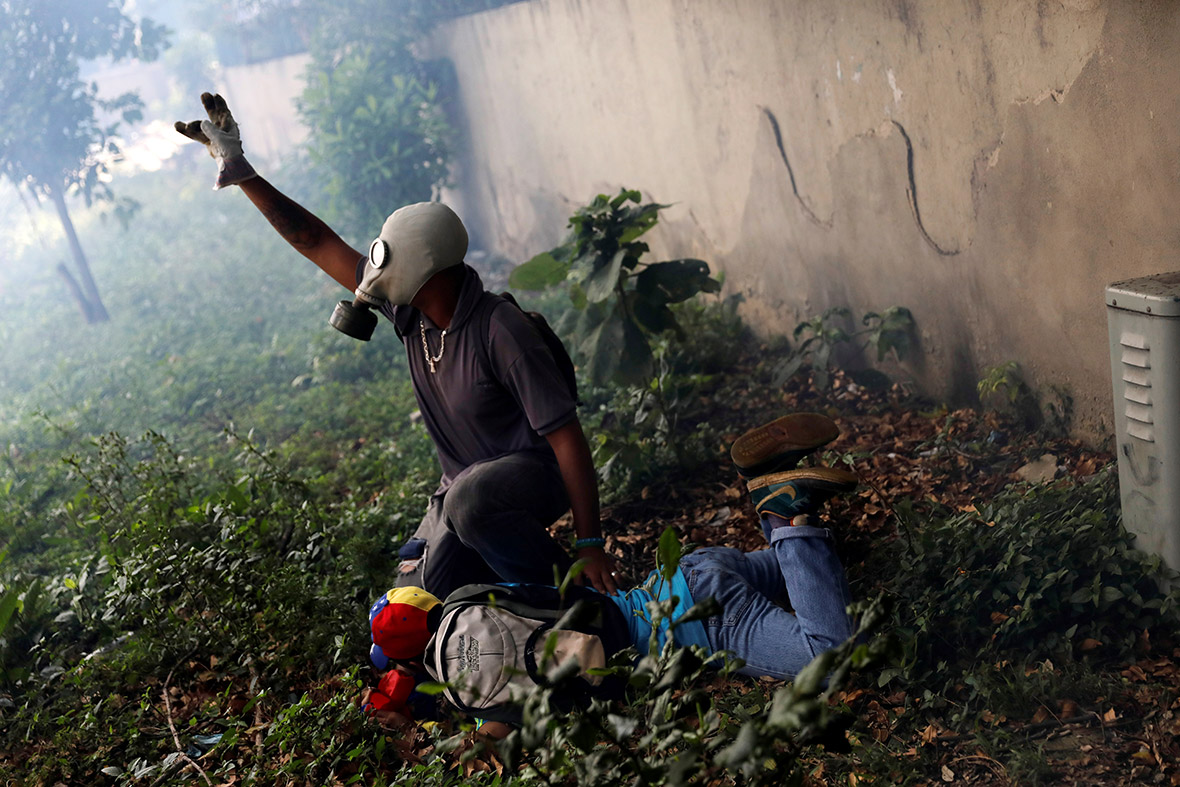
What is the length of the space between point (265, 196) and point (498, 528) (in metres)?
1.43

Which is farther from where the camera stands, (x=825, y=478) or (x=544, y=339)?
(x=544, y=339)

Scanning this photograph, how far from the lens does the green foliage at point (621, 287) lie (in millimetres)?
4230

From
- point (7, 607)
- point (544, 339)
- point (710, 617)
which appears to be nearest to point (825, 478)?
point (710, 617)

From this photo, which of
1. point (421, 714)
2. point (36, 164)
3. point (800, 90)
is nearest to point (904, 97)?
point (800, 90)

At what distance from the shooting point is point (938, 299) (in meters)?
3.88

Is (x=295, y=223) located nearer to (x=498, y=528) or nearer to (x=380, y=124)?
(x=498, y=528)

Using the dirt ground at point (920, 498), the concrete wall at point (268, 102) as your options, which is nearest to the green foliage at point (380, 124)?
the concrete wall at point (268, 102)

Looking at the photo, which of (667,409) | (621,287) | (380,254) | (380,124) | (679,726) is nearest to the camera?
(679,726)

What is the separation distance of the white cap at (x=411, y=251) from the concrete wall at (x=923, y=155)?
2.01 metres

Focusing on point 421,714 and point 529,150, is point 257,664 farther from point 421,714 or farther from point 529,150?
point 529,150

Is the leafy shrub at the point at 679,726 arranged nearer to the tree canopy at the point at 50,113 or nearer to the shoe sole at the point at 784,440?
the shoe sole at the point at 784,440

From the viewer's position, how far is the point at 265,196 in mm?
3174

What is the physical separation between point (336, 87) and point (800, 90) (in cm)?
729

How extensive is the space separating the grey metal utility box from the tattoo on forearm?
2552 millimetres
